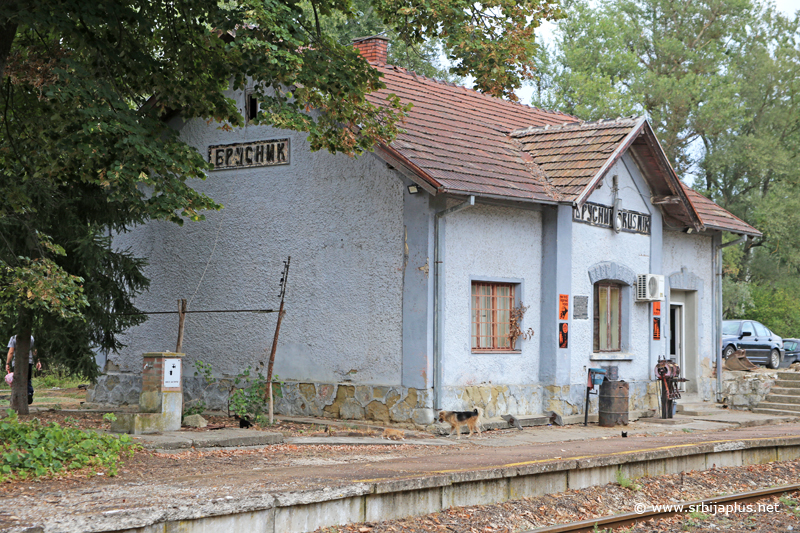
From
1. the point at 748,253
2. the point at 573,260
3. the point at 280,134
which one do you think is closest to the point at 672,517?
the point at 573,260

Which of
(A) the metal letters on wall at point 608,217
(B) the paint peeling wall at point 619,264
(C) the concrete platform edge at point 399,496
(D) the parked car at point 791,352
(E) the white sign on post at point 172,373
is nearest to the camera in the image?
(C) the concrete platform edge at point 399,496

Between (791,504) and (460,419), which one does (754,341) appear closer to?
(460,419)

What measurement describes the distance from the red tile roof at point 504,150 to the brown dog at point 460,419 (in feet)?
11.6

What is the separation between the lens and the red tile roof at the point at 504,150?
15.3 meters

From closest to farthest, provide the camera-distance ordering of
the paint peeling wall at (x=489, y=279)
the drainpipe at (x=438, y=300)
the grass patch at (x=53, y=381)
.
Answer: the drainpipe at (x=438, y=300), the paint peeling wall at (x=489, y=279), the grass patch at (x=53, y=381)

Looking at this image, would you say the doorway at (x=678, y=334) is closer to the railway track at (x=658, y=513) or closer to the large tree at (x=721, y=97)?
the railway track at (x=658, y=513)

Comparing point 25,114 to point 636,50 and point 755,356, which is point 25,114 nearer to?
point 755,356

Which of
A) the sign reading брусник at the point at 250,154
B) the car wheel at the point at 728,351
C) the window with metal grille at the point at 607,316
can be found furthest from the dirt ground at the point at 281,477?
the car wheel at the point at 728,351

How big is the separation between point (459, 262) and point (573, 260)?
2.80 meters

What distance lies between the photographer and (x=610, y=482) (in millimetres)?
11523

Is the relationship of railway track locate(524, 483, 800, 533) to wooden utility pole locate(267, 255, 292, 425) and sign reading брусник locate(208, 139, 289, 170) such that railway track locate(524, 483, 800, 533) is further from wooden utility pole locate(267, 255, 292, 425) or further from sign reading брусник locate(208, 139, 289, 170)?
sign reading брусник locate(208, 139, 289, 170)

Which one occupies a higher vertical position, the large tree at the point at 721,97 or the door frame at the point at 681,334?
the large tree at the point at 721,97

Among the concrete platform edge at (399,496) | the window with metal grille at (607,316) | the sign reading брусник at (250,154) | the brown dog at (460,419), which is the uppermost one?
the sign reading брусник at (250,154)

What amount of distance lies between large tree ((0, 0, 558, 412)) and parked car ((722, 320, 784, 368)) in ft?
74.9
